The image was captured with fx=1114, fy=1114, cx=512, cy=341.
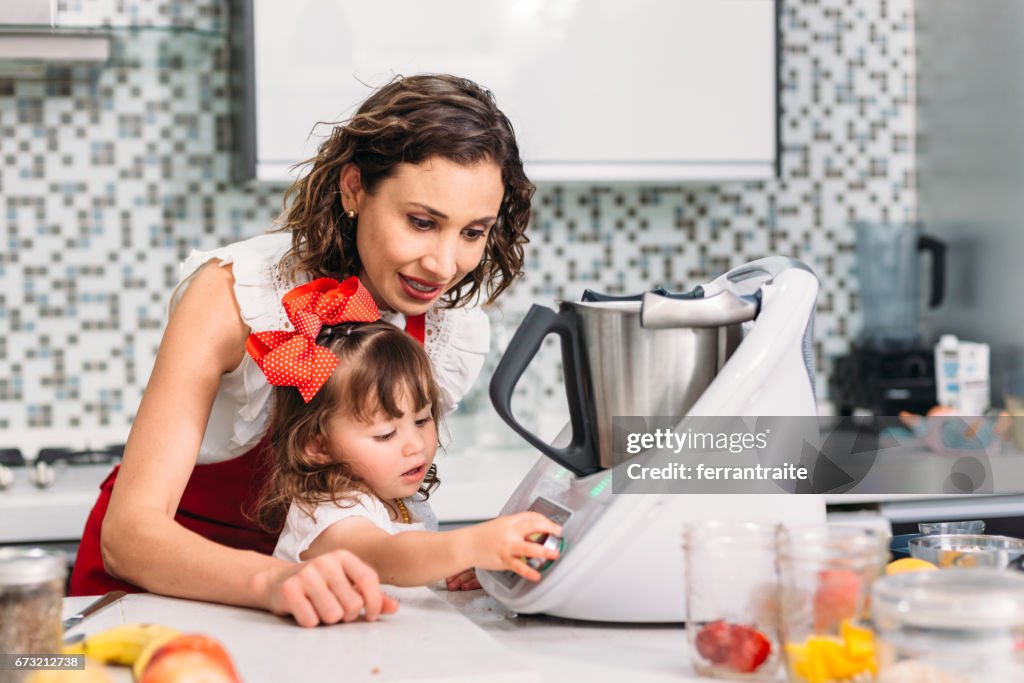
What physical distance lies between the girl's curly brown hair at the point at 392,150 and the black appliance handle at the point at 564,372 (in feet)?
1.08

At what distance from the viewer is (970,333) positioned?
268 centimetres

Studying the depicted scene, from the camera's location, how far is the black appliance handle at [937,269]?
8.87 ft

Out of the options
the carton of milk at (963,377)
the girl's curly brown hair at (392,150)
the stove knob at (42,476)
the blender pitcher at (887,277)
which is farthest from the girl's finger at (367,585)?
the blender pitcher at (887,277)

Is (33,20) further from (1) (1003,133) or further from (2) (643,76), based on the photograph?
(1) (1003,133)

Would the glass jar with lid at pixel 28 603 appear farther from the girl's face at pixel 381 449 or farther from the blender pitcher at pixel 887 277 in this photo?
the blender pitcher at pixel 887 277

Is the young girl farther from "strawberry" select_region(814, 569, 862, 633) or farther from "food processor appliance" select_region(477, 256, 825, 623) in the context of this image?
"strawberry" select_region(814, 569, 862, 633)

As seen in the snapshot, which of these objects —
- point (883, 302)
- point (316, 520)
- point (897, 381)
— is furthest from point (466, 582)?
point (883, 302)

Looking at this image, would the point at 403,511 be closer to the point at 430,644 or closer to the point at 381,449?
the point at 381,449

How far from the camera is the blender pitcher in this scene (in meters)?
2.76

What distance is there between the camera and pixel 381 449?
117 centimetres

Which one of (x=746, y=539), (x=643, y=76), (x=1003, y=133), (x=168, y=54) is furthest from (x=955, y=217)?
(x=746, y=539)

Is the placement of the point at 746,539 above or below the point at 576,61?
below

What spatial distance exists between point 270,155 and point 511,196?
1.00 m

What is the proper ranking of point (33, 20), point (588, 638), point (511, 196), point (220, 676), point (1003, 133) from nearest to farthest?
point (220, 676) → point (588, 638) → point (511, 196) → point (33, 20) → point (1003, 133)
